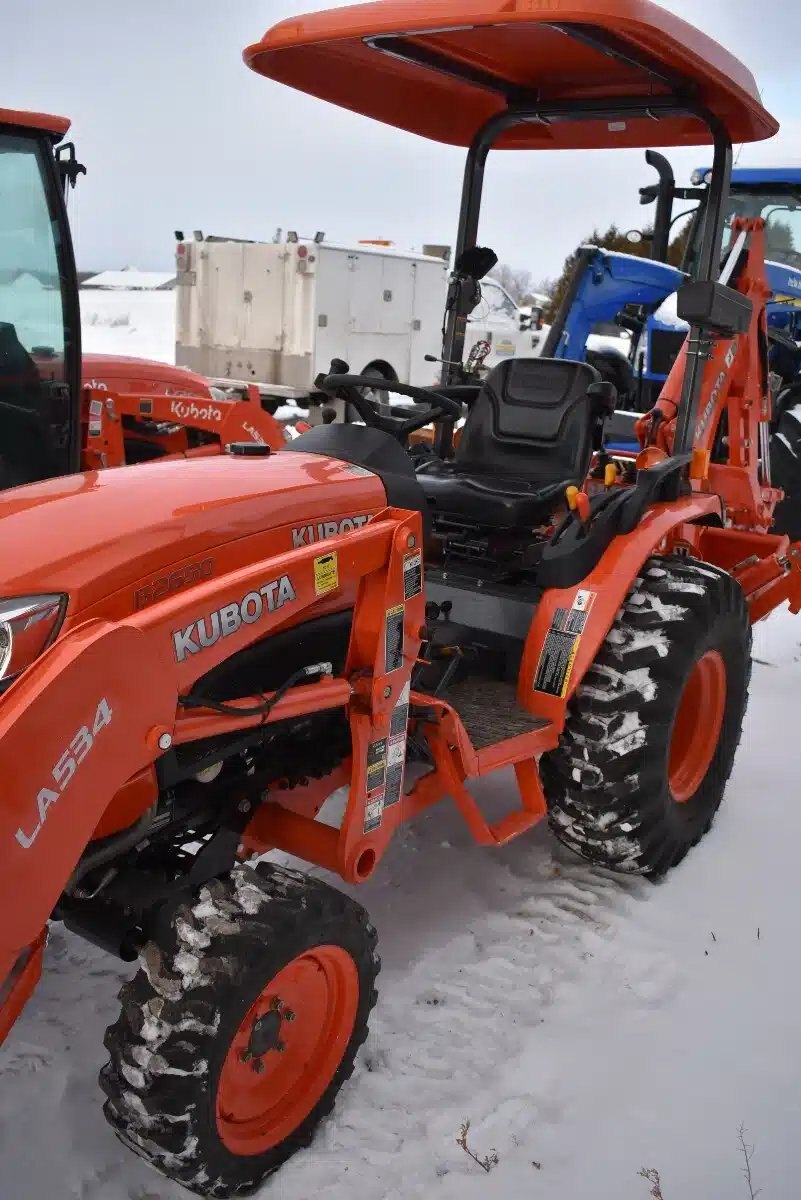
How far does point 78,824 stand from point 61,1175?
3.01 feet

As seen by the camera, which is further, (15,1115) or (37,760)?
(15,1115)

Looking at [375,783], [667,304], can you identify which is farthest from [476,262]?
[667,304]

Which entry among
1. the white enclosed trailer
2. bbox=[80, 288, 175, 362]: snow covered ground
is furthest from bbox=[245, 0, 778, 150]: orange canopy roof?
bbox=[80, 288, 175, 362]: snow covered ground

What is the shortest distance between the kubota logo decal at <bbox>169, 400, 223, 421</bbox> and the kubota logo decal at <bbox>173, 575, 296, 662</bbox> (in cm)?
411

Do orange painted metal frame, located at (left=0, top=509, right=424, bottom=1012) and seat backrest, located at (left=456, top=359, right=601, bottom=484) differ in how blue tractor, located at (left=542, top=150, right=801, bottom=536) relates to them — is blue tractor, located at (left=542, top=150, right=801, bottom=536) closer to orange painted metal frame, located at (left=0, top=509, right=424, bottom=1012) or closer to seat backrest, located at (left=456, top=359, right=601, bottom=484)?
seat backrest, located at (left=456, top=359, right=601, bottom=484)

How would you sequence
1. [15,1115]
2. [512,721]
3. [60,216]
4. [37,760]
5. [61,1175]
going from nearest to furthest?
[37,760] < [61,1175] < [15,1115] < [512,721] < [60,216]

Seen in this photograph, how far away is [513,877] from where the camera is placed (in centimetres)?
344

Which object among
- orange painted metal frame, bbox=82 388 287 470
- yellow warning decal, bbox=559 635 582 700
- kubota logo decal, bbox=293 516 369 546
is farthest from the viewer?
orange painted metal frame, bbox=82 388 287 470

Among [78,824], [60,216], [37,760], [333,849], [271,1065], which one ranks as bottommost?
[271,1065]

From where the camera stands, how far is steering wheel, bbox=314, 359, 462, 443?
285 cm

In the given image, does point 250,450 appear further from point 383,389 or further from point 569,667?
point 569,667

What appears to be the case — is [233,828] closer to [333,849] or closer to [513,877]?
[333,849]

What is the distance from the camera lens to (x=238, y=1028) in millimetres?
2096

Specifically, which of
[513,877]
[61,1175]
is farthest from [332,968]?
[513,877]
